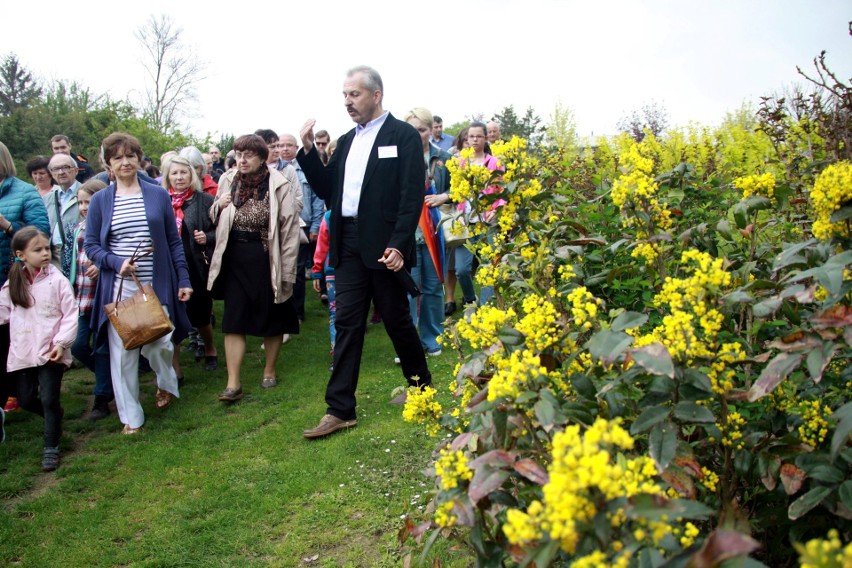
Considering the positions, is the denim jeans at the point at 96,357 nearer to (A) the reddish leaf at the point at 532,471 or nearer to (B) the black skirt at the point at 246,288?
(B) the black skirt at the point at 246,288

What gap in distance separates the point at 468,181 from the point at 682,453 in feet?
5.11

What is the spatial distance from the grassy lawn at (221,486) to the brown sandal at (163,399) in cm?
9

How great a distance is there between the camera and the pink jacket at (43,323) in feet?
16.5

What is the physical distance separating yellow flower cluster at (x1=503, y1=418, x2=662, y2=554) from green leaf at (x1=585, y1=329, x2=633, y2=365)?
324 mm

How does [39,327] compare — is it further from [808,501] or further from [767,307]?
[808,501]

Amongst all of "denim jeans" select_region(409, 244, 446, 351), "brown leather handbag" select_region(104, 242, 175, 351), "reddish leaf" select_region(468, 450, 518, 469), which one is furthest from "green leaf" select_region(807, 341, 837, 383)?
"denim jeans" select_region(409, 244, 446, 351)

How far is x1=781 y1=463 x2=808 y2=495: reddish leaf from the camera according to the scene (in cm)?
184

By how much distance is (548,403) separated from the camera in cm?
164

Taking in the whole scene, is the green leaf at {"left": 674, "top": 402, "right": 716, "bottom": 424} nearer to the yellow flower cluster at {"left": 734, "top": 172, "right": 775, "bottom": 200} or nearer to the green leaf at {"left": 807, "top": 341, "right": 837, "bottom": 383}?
the green leaf at {"left": 807, "top": 341, "right": 837, "bottom": 383}

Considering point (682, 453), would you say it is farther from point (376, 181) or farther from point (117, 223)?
point (117, 223)

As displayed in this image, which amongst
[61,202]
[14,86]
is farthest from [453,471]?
[14,86]

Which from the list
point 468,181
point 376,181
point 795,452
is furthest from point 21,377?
point 795,452

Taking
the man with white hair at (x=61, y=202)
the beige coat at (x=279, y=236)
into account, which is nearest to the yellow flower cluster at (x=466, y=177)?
the beige coat at (x=279, y=236)

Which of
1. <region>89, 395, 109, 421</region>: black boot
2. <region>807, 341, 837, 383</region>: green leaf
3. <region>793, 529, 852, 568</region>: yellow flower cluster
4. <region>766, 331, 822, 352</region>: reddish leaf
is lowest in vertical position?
<region>89, 395, 109, 421</region>: black boot
